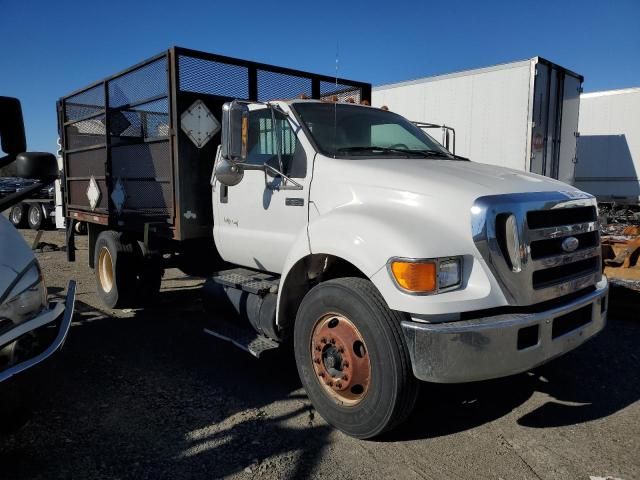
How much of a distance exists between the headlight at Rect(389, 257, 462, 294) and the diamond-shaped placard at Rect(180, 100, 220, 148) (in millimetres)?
2977

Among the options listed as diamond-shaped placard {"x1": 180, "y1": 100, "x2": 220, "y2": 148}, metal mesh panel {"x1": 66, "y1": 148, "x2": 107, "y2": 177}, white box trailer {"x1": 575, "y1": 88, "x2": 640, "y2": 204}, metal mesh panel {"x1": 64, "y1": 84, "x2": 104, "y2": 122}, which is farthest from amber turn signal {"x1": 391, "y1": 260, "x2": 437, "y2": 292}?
white box trailer {"x1": 575, "y1": 88, "x2": 640, "y2": 204}

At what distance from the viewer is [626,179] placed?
1425 centimetres

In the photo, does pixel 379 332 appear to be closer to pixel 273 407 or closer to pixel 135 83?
pixel 273 407

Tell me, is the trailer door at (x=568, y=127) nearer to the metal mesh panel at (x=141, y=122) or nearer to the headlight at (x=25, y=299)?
the metal mesh panel at (x=141, y=122)

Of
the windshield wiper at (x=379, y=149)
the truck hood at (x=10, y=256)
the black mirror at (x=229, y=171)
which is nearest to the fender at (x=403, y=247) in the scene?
the windshield wiper at (x=379, y=149)

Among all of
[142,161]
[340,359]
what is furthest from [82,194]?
[340,359]

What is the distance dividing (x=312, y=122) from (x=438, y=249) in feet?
5.89

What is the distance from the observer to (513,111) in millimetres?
10008

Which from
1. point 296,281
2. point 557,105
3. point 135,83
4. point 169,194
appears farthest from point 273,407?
point 557,105

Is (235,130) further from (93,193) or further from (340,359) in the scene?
(93,193)

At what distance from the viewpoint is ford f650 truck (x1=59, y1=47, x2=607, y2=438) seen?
9.32 feet

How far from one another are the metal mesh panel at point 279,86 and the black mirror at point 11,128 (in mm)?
2970

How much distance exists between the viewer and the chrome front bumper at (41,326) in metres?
2.61

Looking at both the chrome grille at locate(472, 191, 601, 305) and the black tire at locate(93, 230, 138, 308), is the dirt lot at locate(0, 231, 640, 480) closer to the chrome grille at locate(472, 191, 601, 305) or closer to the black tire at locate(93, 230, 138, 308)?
the chrome grille at locate(472, 191, 601, 305)
